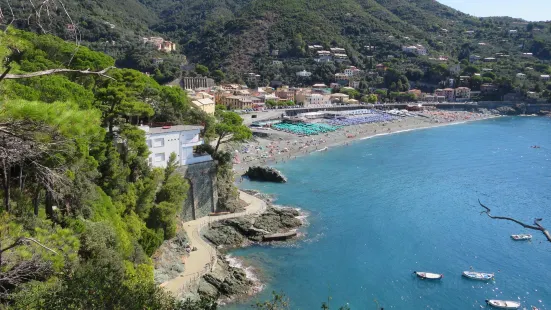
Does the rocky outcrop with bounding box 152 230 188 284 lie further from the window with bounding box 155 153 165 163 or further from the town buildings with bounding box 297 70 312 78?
the town buildings with bounding box 297 70 312 78

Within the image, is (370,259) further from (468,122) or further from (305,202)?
(468,122)

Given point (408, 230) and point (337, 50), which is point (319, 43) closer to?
point (337, 50)

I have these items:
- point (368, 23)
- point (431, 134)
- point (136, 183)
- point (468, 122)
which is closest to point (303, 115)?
point (431, 134)

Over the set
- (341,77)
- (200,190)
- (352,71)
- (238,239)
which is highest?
(352,71)

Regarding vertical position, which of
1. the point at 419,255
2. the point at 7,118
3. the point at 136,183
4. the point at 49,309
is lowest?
the point at 419,255

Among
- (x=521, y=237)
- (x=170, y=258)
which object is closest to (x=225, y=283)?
(x=170, y=258)

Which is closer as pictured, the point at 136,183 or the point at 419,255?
the point at 136,183
